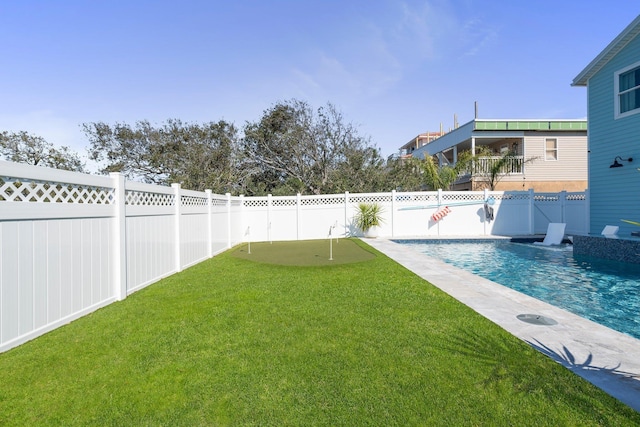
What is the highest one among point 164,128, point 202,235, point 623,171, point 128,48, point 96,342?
point 128,48

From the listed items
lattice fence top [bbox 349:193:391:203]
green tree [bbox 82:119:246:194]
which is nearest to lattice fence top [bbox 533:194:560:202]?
lattice fence top [bbox 349:193:391:203]

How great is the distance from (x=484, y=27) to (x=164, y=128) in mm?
17427

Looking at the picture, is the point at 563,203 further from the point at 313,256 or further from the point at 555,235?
the point at 313,256

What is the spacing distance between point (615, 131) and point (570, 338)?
35.2 feet

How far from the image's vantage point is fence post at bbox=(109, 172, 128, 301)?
16.2ft

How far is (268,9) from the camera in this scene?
43.8 ft

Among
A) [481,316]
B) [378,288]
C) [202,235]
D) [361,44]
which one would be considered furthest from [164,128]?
[481,316]

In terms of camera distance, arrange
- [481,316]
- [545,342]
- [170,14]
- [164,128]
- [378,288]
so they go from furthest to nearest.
Answer: [164,128]
[170,14]
[378,288]
[481,316]
[545,342]

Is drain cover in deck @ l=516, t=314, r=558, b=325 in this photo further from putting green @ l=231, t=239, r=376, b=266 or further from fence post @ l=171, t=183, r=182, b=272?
fence post @ l=171, t=183, r=182, b=272

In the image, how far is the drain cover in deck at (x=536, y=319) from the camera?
153 inches

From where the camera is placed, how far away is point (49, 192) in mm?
3793

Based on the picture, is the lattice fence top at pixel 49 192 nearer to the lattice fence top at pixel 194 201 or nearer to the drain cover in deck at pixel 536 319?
the lattice fence top at pixel 194 201

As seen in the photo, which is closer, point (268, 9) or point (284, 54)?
point (268, 9)

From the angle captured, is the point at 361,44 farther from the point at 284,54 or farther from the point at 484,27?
the point at 484,27
